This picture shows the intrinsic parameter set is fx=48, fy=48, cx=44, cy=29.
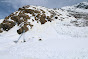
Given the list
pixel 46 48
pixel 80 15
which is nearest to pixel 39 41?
pixel 46 48

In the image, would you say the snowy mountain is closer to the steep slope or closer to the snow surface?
the snow surface

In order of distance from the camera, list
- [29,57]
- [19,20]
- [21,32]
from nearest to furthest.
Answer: [29,57] → [21,32] → [19,20]

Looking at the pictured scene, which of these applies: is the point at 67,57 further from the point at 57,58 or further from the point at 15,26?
the point at 15,26

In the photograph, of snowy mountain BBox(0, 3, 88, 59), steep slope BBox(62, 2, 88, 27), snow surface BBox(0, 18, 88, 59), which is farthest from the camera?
steep slope BBox(62, 2, 88, 27)

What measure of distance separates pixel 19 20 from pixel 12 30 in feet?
12.9

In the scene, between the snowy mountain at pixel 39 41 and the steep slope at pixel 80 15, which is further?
the steep slope at pixel 80 15

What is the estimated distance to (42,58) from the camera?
4941 millimetres

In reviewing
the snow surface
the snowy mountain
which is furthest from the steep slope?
the snow surface

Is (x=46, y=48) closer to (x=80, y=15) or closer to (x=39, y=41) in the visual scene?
(x=39, y=41)

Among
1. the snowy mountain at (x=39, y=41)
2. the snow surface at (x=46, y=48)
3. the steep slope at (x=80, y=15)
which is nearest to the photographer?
the snow surface at (x=46, y=48)

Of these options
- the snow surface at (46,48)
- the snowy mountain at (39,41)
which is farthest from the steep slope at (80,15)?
the snow surface at (46,48)

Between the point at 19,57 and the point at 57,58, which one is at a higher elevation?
the point at 19,57

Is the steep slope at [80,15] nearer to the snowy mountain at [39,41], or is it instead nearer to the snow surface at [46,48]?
the snowy mountain at [39,41]

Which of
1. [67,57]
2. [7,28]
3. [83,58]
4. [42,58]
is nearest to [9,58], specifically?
[42,58]
